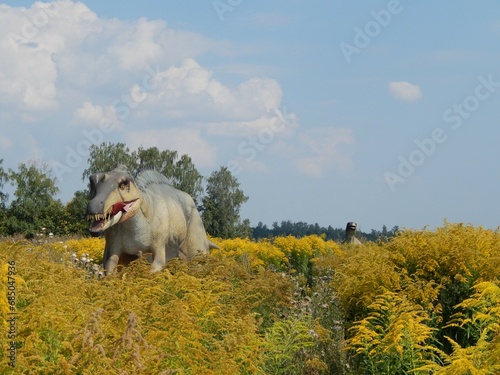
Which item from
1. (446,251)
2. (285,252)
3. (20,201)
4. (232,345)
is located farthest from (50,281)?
(20,201)

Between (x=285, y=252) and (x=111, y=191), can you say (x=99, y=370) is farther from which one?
(x=285, y=252)

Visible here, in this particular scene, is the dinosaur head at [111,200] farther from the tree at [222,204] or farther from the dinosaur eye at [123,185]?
the tree at [222,204]

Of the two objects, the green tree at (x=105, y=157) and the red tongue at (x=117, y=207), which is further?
the green tree at (x=105, y=157)

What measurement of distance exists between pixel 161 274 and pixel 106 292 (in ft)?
3.49

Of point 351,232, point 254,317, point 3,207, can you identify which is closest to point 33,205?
point 3,207

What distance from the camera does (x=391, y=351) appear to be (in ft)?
18.1

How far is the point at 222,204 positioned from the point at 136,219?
2671cm

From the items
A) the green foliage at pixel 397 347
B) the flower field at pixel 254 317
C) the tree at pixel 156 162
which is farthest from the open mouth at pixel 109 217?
the tree at pixel 156 162

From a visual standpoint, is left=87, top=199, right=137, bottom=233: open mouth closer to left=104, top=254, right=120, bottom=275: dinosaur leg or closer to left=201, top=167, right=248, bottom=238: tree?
left=104, top=254, right=120, bottom=275: dinosaur leg

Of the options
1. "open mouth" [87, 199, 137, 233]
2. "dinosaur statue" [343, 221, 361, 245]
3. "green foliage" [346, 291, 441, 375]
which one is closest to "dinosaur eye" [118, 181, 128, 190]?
"open mouth" [87, 199, 137, 233]

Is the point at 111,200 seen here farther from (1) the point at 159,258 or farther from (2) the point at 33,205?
(2) the point at 33,205

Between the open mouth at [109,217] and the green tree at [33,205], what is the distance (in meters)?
30.6

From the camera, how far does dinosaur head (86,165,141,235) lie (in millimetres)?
8680

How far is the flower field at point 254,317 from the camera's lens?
4.13m
